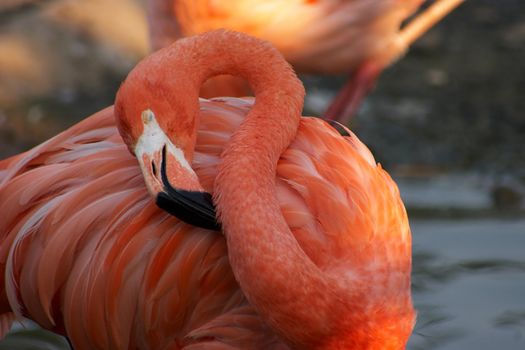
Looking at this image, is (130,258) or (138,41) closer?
(130,258)

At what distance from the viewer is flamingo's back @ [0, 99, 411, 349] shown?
10.4 feet

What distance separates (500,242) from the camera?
16.4 feet

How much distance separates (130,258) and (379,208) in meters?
0.78

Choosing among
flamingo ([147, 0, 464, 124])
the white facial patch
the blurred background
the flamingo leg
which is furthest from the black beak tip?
the flamingo leg

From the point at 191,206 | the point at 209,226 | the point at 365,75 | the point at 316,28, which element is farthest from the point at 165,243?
the point at 365,75

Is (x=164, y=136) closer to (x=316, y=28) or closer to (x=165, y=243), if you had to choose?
(x=165, y=243)

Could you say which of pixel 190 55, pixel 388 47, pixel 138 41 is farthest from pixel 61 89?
pixel 190 55

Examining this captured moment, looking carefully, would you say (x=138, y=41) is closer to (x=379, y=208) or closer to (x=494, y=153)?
(x=494, y=153)

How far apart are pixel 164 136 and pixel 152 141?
0.04 m

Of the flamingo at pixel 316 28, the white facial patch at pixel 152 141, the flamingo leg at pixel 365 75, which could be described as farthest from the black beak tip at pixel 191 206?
the flamingo leg at pixel 365 75

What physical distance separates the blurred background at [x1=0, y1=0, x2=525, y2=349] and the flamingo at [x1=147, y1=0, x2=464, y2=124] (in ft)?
1.99

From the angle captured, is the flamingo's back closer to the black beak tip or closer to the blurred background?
the black beak tip

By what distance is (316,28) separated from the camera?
5.17 m

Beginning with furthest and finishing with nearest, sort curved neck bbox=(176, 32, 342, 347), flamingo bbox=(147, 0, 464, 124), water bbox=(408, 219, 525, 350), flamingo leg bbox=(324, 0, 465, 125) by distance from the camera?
flamingo leg bbox=(324, 0, 465, 125), flamingo bbox=(147, 0, 464, 124), water bbox=(408, 219, 525, 350), curved neck bbox=(176, 32, 342, 347)
